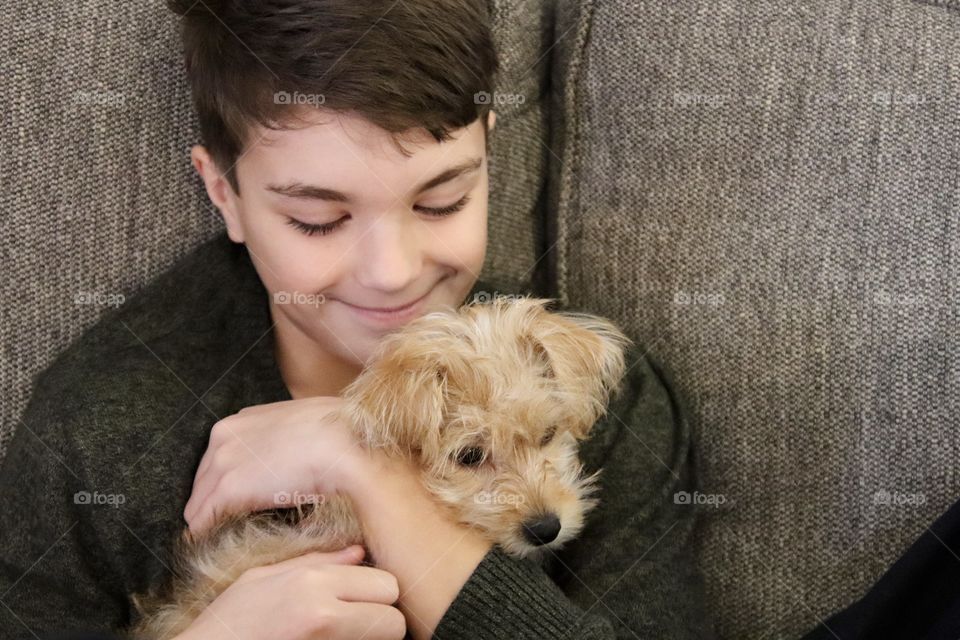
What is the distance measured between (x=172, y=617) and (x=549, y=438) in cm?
73

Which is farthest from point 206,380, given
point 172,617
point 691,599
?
point 691,599

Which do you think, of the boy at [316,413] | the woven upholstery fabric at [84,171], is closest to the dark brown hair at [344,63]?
the boy at [316,413]

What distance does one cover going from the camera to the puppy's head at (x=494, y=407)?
1.49 metres

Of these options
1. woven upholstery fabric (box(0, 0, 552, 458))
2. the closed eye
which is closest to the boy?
the closed eye

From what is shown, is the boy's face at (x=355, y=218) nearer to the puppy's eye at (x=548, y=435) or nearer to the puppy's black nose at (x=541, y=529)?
the puppy's eye at (x=548, y=435)

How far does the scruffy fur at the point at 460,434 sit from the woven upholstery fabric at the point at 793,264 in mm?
316

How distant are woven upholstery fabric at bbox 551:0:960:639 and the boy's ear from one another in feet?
2.46

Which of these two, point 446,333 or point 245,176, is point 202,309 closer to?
point 245,176

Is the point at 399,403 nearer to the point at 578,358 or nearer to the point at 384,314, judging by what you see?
the point at 384,314

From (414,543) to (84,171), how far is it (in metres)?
1.00

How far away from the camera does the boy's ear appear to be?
5.54 ft

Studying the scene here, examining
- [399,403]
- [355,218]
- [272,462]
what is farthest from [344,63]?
[272,462]

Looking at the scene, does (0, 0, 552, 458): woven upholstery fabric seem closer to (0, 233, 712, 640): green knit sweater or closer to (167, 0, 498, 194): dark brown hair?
(0, 233, 712, 640): green knit sweater

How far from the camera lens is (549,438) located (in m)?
1.66
